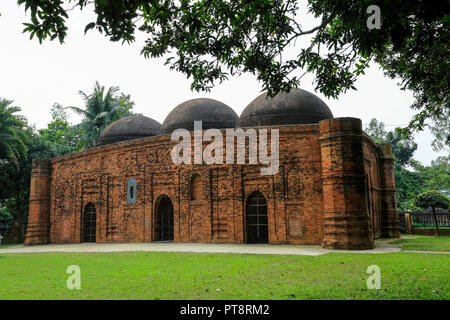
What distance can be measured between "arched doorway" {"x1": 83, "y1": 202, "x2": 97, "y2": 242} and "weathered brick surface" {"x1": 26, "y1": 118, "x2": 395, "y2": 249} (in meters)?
0.26

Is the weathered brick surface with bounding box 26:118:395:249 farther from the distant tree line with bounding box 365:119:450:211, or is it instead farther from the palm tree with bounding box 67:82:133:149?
the distant tree line with bounding box 365:119:450:211

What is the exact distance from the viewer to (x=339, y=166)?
37.6 feet

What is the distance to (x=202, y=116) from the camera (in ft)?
52.2

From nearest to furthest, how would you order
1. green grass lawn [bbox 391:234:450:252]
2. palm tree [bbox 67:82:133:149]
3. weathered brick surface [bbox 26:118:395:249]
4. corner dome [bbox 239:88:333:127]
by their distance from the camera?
green grass lawn [bbox 391:234:450:252], weathered brick surface [bbox 26:118:395:249], corner dome [bbox 239:88:333:127], palm tree [bbox 67:82:133:149]

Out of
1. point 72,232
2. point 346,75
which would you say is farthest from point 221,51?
point 72,232

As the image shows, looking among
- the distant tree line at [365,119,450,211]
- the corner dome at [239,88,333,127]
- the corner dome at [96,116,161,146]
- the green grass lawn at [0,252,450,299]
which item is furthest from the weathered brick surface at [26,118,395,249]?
the distant tree line at [365,119,450,211]

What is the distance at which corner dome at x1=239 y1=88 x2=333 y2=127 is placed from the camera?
14.1m

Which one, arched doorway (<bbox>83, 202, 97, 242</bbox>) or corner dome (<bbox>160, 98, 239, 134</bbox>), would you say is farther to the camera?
arched doorway (<bbox>83, 202, 97, 242</bbox>)

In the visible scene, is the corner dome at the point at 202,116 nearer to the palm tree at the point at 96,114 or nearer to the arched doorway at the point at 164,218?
the arched doorway at the point at 164,218

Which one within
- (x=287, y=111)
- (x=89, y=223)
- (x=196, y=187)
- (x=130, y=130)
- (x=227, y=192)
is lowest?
(x=89, y=223)

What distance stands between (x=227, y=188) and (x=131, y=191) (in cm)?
479

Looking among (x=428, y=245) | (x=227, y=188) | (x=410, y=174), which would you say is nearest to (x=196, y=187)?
(x=227, y=188)

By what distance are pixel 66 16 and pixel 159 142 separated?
1100 cm

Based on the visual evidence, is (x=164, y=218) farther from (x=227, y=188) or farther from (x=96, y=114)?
(x=96, y=114)
